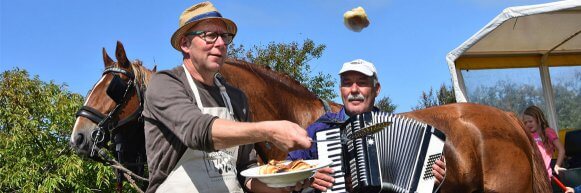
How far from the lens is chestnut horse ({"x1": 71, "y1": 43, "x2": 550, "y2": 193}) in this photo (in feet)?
16.1

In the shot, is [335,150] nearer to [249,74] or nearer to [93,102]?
[249,74]

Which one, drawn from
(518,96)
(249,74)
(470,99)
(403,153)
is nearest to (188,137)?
(403,153)

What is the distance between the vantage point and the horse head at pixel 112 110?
4.77 meters

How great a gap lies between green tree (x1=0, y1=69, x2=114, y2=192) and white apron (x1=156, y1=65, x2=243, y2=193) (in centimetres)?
449

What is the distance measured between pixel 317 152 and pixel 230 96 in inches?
31.2

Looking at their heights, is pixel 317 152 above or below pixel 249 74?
below

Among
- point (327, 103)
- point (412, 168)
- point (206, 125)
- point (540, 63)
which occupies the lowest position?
point (412, 168)

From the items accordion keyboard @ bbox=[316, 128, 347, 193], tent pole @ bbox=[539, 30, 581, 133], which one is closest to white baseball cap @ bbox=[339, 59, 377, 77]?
accordion keyboard @ bbox=[316, 128, 347, 193]

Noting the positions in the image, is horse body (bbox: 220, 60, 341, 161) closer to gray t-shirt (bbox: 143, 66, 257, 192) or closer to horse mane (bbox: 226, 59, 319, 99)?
horse mane (bbox: 226, 59, 319, 99)

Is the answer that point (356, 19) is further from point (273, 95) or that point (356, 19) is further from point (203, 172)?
point (203, 172)

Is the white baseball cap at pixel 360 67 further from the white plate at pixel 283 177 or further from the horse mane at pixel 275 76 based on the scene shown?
the horse mane at pixel 275 76

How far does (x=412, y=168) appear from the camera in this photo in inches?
132

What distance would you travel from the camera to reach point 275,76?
17.2ft

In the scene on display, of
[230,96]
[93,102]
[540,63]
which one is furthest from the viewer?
[540,63]
